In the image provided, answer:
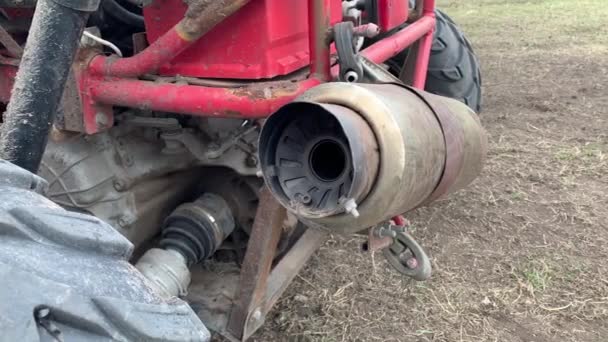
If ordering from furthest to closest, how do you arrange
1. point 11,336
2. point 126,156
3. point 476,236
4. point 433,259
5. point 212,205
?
point 476,236, point 433,259, point 212,205, point 126,156, point 11,336

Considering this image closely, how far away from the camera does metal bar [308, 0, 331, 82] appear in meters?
1.45

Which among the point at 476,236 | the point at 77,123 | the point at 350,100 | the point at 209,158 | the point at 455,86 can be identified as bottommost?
the point at 476,236

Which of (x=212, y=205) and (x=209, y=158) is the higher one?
(x=209, y=158)

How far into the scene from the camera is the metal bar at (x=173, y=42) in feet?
4.83

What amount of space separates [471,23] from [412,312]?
6.95m

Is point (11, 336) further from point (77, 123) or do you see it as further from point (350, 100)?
point (77, 123)

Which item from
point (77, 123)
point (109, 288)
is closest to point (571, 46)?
point (77, 123)

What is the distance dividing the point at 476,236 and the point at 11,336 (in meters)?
2.43

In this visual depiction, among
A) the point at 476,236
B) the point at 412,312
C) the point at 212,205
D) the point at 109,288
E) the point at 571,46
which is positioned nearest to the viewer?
the point at 109,288

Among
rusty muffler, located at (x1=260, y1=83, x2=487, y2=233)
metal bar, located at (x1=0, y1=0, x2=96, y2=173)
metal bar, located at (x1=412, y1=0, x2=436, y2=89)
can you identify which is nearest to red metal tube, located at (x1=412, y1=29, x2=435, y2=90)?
metal bar, located at (x1=412, y1=0, x2=436, y2=89)

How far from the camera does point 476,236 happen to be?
2967mm

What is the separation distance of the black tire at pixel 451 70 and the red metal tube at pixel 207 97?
157cm

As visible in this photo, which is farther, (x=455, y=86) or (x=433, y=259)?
(x=455, y=86)

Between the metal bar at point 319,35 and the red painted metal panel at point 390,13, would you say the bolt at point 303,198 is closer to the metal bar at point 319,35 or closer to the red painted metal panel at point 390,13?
the metal bar at point 319,35
